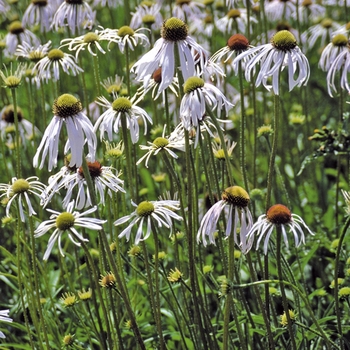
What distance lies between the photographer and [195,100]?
1.76 m

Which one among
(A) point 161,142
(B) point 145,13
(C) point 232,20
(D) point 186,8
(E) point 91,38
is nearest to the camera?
(A) point 161,142

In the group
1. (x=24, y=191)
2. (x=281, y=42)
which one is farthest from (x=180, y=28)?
(x=24, y=191)

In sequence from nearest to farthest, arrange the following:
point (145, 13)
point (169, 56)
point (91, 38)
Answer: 1. point (169, 56)
2. point (91, 38)
3. point (145, 13)

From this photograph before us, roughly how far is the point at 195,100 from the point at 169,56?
0.52ft

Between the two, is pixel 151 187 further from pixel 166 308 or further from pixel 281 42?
pixel 281 42

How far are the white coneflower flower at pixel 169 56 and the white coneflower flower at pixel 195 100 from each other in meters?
0.03

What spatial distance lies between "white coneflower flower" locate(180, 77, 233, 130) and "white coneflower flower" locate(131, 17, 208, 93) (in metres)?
0.03

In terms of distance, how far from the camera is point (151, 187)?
140 inches

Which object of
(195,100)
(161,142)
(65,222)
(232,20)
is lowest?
(65,222)

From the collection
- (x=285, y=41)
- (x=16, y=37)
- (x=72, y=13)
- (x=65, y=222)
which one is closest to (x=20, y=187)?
(x=65, y=222)

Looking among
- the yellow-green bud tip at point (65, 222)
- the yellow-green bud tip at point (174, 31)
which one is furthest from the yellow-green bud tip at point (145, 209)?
the yellow-green bud tip at point (174, 31)

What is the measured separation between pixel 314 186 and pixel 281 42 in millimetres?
1745

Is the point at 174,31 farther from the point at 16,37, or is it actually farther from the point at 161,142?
the point at 16,37

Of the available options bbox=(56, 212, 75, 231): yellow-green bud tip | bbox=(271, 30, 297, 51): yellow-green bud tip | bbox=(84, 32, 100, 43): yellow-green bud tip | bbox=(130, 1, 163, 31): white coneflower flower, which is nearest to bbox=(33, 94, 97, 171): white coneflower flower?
bbox=(56, 212, 75, 231): yellow-green bud tip
